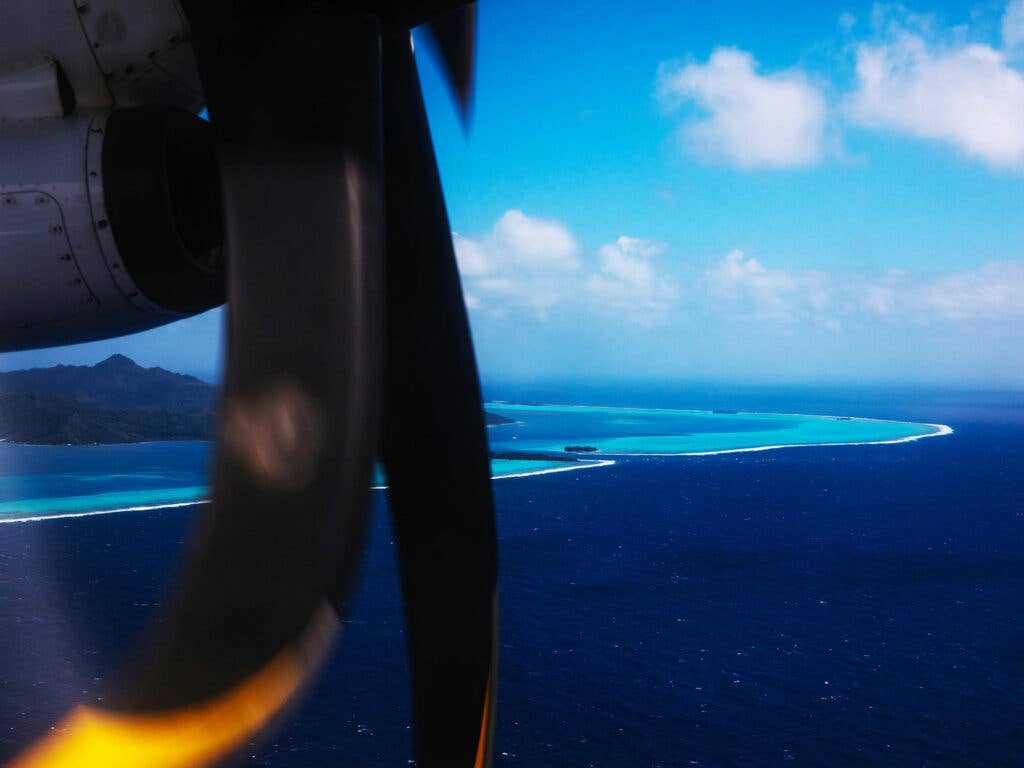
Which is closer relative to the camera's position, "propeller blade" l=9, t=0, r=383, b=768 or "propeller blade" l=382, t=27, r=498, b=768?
"propeller blade" l=9, t=0, r=383, b=768

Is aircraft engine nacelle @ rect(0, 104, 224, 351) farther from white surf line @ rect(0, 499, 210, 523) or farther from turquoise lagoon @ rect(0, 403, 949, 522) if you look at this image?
white surf line @ rect(0, 499, 210, 523)

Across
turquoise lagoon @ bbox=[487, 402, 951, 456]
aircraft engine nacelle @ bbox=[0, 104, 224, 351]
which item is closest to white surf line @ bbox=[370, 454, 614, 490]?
turquoise lagoon @ bbox=[487, 402, 951, 456]

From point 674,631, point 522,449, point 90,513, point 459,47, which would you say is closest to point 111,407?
point 90,513

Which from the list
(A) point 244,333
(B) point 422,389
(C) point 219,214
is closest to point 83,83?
(C) point 219,214

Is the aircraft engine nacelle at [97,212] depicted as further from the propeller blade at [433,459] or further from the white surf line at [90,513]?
the white surf line at [90,513]

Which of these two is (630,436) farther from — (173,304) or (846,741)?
(173,304)
